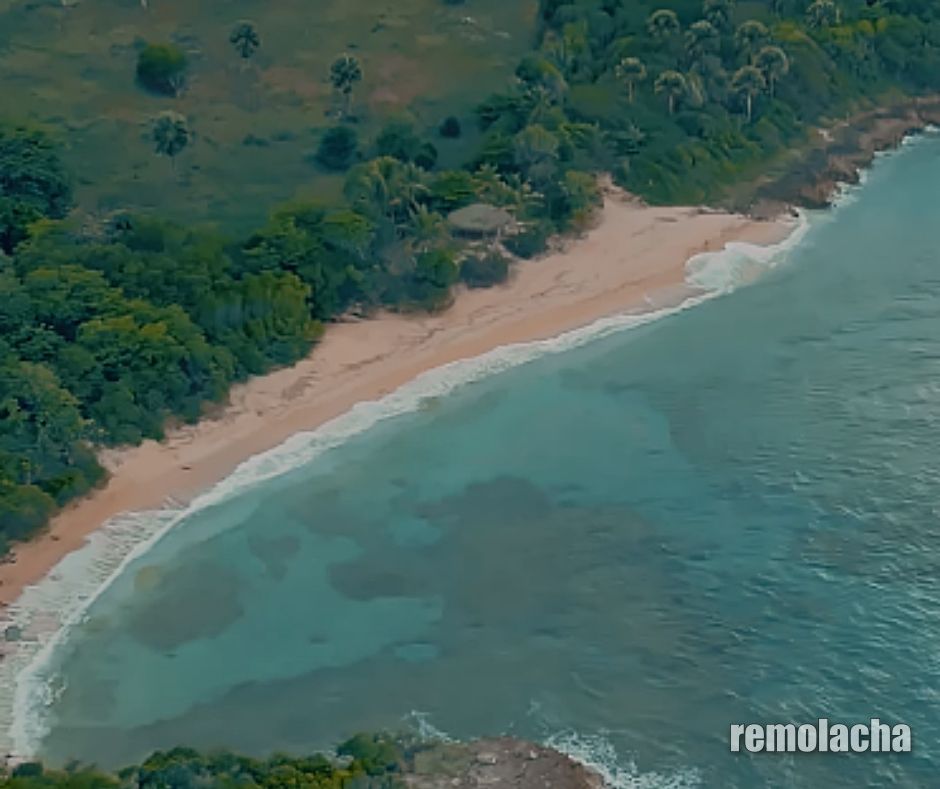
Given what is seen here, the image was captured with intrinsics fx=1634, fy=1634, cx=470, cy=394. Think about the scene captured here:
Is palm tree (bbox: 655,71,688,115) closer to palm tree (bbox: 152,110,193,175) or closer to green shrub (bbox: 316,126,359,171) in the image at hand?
green shrub (bbox: 316,126,359,171)

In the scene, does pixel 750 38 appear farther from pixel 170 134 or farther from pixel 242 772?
pixel 242 772

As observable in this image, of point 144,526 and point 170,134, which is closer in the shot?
point 144,526

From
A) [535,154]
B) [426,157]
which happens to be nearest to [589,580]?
[535,154]

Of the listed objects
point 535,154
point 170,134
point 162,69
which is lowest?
point 535,154

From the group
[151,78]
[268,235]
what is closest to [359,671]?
[268,235]

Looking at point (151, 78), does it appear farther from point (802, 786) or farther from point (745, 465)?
point (802, 786)

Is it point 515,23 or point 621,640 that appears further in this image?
point 515,23

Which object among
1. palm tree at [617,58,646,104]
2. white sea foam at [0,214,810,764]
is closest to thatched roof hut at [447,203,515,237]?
white sea foam at [0,214,810,764]

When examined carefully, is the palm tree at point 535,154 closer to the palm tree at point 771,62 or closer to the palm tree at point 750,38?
the palm tree at point 771,62
